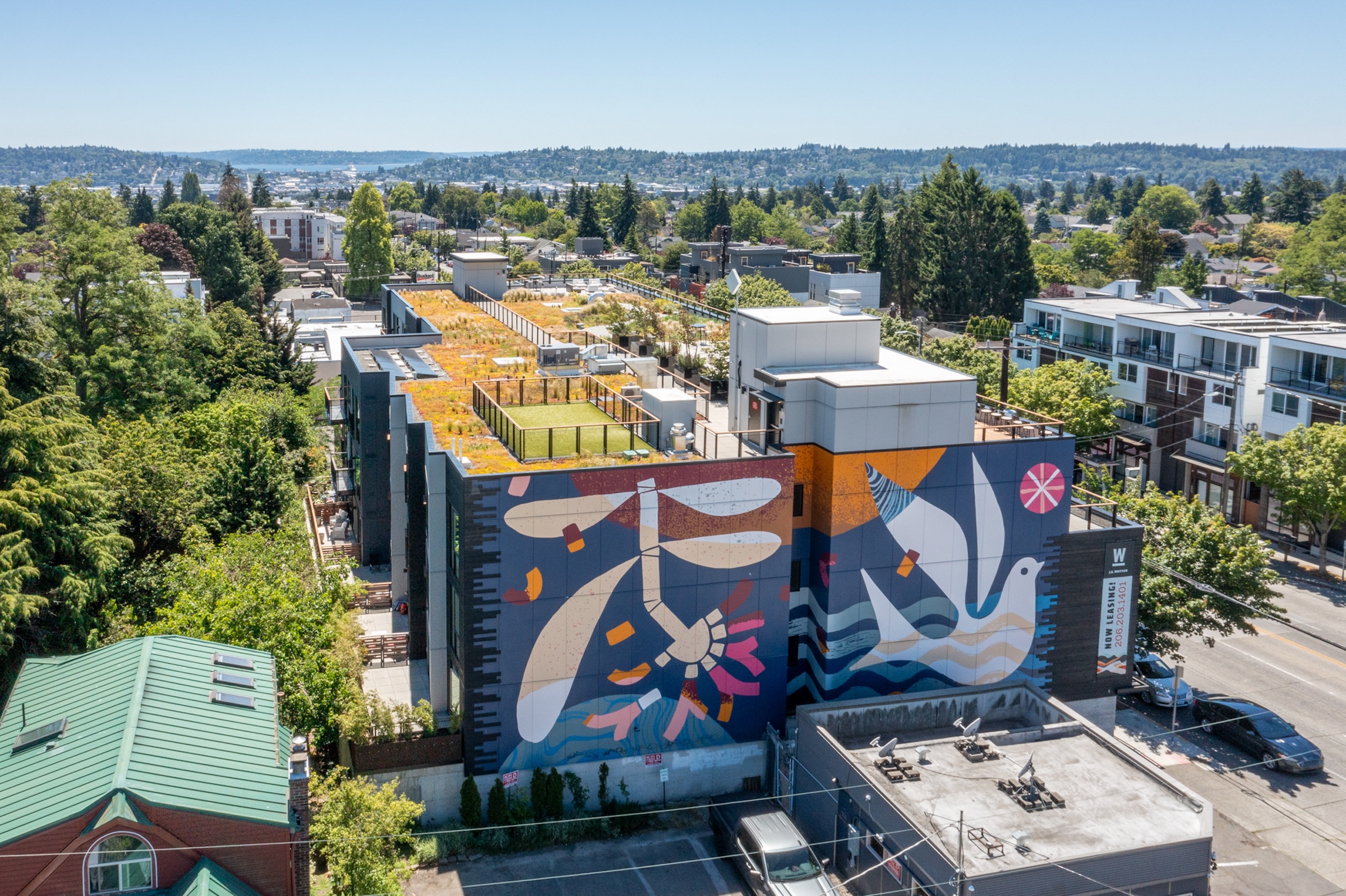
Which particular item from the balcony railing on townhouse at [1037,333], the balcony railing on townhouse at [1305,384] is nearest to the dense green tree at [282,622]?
the balcony railing on townhouse at [1305,384]

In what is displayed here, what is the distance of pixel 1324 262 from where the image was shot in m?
104

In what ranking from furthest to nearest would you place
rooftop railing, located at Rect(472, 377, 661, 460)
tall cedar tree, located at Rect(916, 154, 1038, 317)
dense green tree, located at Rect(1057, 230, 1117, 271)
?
1. dense green tree, located at Rect(1057, 230, 1117, 271)
2. tall cedar tree, located at Rect(916, 154, 1038, 317)
3. rooftop railing, located at Rect(472, 377, 661, 460)

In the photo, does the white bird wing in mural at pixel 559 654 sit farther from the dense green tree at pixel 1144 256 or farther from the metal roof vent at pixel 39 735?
the dense green tree at pixel 1144 256

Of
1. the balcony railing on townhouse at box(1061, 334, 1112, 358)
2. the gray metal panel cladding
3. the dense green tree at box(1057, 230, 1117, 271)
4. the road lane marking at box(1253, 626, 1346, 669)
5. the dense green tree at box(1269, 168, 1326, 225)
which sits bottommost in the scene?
the road lane marking at box(1253, 626, 1346, 669)

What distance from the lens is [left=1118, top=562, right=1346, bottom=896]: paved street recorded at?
1184 inches

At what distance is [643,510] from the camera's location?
3006cm

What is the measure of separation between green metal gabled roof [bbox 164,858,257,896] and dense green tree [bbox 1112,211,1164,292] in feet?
405

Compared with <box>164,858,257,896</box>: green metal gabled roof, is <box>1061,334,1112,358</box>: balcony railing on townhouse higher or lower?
higher

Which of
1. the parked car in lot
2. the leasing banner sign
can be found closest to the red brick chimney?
the leasing banner sign

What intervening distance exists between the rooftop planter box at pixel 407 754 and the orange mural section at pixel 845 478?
1132cm

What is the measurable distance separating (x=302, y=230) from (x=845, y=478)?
183944mm

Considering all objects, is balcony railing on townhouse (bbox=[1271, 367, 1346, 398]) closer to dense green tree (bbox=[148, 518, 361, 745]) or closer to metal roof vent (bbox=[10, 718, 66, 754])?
dense green tree (bbox=[148, 518, 361, 745])

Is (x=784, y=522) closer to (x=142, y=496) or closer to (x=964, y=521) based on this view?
(x=964, y=521)

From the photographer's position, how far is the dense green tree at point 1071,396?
204 feet
